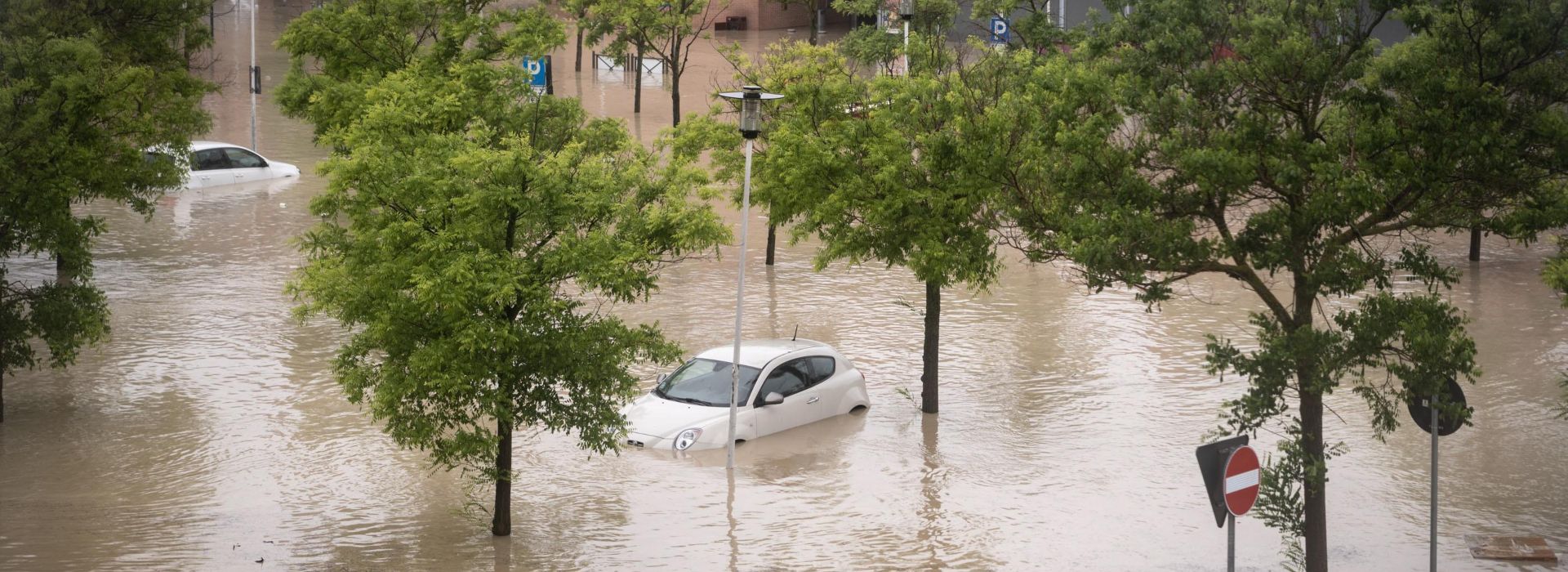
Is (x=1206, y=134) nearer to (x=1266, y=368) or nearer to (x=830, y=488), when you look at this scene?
(x=1266, y=368)

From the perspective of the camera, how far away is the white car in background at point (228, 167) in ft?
117

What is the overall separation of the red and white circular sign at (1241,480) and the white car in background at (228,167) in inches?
1158

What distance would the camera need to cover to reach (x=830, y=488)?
16.8 m

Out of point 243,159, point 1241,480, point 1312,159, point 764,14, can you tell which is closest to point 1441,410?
point 1312,159

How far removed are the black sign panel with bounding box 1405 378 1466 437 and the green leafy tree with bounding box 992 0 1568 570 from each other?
0.46 ft

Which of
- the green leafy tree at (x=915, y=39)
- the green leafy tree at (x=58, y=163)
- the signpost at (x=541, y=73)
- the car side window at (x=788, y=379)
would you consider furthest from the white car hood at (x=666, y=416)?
the signpost at (x=541, y=73)

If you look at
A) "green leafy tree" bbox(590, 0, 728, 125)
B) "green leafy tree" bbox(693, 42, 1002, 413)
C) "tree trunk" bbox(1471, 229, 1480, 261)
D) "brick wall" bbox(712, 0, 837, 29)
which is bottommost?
"tree trunk" bbox(1471, 229, 1480, 261)

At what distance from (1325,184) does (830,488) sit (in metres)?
6.61

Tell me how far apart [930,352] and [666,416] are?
3.56 metres

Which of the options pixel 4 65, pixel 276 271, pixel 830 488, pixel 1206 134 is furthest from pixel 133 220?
pixel 1206 134

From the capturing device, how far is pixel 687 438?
17828mm

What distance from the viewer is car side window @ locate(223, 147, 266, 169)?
36.6m

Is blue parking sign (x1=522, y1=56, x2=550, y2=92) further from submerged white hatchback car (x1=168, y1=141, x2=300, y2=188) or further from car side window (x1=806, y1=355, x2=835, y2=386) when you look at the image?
car side window (x1=806, y1=355, x2=835, y2=386)

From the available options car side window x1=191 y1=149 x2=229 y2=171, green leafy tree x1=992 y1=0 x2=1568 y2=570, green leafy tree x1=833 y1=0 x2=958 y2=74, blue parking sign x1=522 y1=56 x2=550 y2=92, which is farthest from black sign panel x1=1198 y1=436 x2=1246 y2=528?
car side window x1=191 y1=149 x2=229 y2=171
